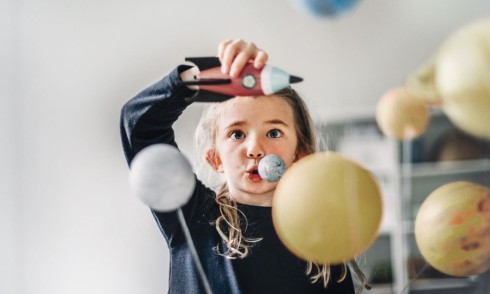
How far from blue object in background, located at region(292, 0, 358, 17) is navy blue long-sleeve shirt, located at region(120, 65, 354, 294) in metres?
0.15

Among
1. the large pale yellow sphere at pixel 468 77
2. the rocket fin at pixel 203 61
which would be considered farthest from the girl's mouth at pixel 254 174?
the large pale yellow sphere at pixel 468 77

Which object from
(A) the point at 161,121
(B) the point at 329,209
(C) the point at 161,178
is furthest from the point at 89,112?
(B) the point at 329,209

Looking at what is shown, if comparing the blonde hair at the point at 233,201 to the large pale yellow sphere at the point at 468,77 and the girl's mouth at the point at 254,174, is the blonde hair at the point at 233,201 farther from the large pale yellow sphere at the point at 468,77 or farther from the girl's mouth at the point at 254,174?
the large pale yellow sphere at the point at 468,77

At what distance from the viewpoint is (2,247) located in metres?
0.74

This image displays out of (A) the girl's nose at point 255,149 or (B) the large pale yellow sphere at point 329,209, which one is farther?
(A) the girl's nose at point 255,149

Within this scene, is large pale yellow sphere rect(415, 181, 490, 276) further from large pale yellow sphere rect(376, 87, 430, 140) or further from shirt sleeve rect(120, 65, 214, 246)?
shirt sleeve rect(120, 65, 214, 246)

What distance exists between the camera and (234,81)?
1.81 feet

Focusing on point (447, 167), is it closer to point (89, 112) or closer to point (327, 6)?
point (327, 6)

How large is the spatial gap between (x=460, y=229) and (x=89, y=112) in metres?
0.45

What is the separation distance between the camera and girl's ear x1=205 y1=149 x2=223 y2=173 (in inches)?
27.3

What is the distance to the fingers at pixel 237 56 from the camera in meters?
0.55

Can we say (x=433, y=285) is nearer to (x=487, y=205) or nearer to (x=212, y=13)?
(x=487, y=205)

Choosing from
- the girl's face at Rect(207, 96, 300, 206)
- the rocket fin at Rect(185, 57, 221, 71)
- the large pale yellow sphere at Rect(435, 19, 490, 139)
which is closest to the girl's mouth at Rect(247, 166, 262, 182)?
the girl's face at Rect(207, 96, 300, 206)

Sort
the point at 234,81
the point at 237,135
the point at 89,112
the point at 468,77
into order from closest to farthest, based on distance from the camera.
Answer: the point at 468,77
the point at 234,81
the point at 237,135
the point at 89,112
